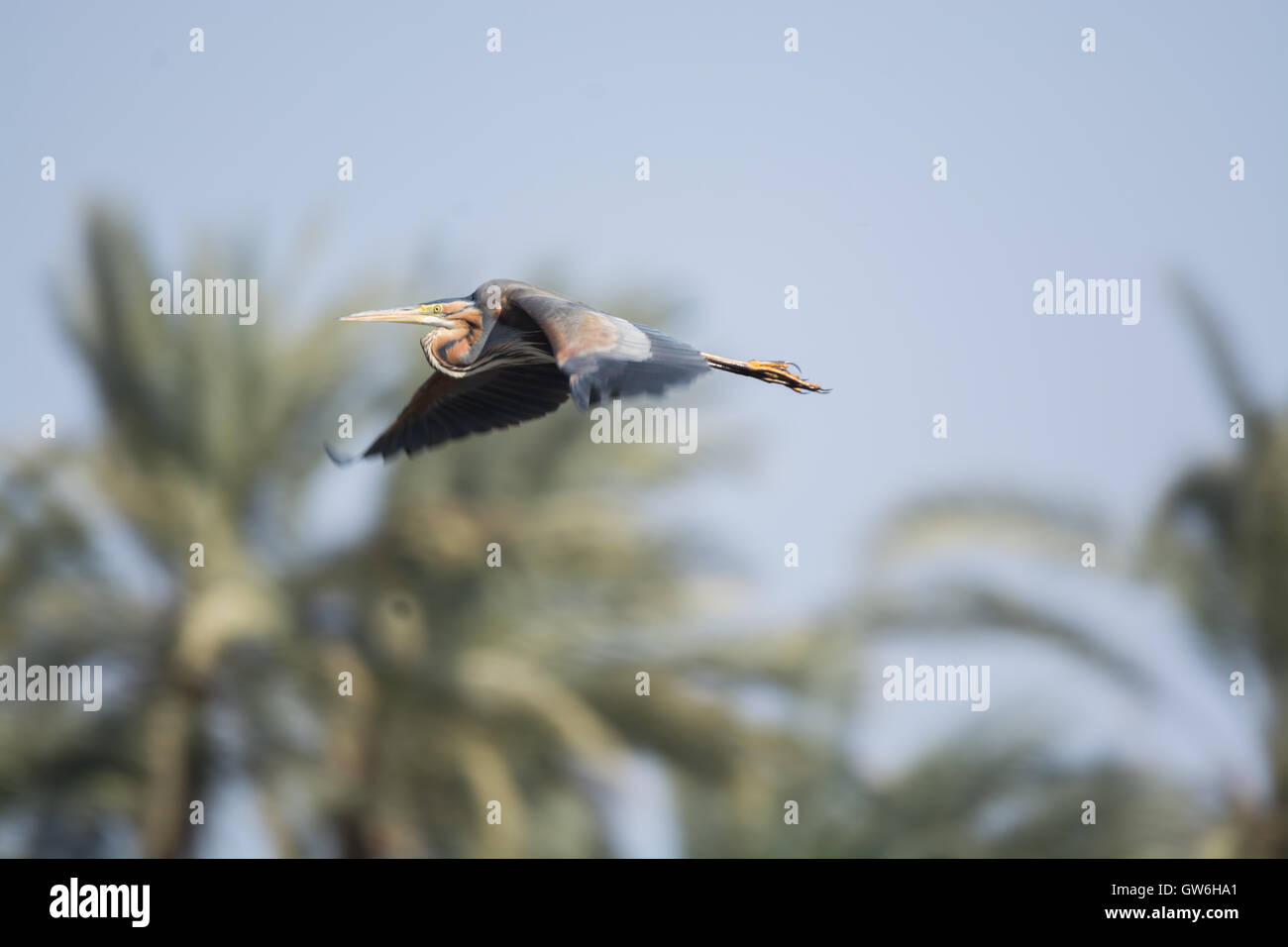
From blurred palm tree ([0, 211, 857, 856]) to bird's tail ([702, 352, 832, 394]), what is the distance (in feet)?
20.8

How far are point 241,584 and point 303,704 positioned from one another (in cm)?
111

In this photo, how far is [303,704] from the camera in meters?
14.7

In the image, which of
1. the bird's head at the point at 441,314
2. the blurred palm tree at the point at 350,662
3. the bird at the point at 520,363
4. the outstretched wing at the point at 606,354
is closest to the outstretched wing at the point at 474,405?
the bird at the point at 520,363

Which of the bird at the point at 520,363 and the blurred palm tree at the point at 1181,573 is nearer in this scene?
the bird at the point at 520,363

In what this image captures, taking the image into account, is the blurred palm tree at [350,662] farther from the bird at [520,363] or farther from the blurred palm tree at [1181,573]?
the bird at [520,363]

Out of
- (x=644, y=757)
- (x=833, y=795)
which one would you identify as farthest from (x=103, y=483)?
(x=833, y=795)

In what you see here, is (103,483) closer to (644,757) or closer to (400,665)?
(400,665)

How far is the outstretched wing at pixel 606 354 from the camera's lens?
7164 millimetres

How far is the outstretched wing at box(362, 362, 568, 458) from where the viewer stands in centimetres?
909

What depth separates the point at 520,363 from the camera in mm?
8969

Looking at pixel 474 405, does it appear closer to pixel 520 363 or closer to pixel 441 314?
pixel 520 363

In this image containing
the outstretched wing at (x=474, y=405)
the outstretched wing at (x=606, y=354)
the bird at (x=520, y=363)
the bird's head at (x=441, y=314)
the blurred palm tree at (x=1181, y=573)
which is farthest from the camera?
the blurred palm tree at (x=1181, y=573)

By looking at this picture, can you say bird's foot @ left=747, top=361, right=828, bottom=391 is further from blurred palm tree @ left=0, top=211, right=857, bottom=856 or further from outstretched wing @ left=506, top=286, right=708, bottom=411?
blurred palm tree @ left=0, top=211, right=857, bottom=856

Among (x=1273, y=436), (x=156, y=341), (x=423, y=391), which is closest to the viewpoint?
(x=423, y=391)
